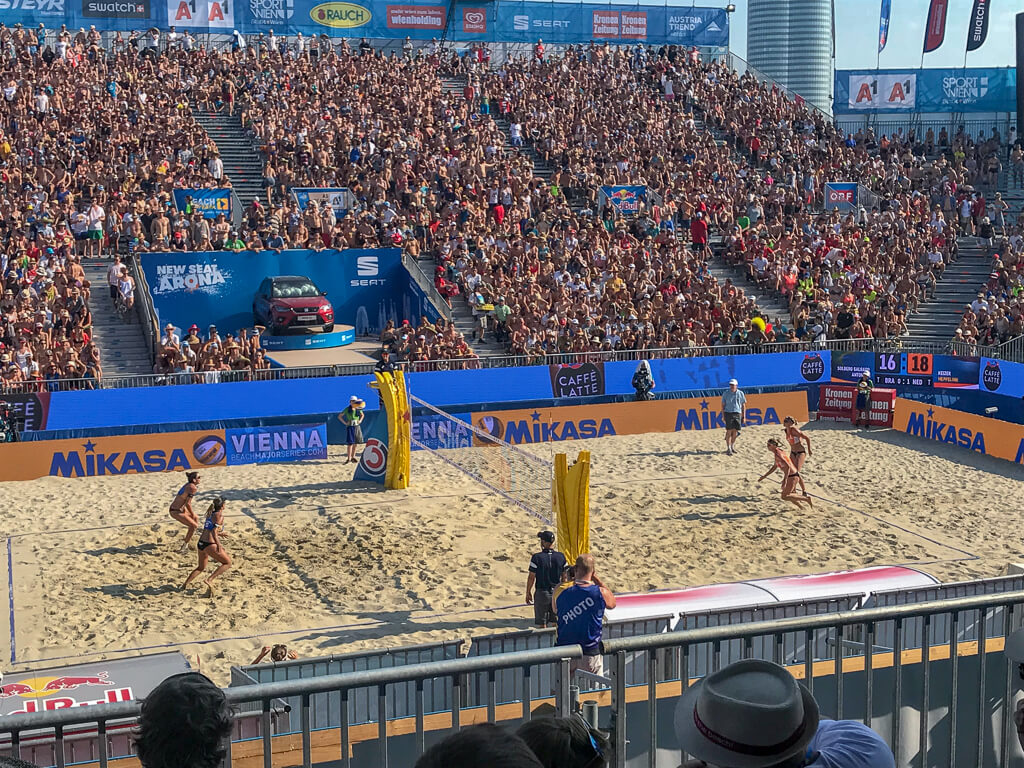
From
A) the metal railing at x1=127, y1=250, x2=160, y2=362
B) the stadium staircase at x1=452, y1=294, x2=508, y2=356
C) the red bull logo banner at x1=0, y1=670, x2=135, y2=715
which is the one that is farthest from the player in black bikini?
the stadium staircase at x1=452, y1=294, x2=508, y2=356

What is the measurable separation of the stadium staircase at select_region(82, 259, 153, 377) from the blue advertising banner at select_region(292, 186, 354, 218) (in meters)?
4.89

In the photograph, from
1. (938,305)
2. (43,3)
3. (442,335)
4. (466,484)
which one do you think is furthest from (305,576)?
(43,3)

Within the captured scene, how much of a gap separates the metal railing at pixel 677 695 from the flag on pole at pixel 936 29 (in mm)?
42425

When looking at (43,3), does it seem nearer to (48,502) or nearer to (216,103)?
(216,103)

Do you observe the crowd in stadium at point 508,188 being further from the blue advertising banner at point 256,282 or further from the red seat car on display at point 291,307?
the red seat car on display at point 291,307

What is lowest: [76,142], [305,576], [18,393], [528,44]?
[305,576]

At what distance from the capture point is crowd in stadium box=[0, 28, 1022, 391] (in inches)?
1016

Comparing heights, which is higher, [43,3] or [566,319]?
[43,3]

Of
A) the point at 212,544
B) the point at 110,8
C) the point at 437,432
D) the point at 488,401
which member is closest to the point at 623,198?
the point at 488,401

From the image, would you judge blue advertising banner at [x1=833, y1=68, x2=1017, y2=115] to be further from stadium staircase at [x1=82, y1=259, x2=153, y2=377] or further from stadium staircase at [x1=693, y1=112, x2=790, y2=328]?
stadium staircase at [x1=82, y1=259, x2=153, y2=377]

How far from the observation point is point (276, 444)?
20.1m

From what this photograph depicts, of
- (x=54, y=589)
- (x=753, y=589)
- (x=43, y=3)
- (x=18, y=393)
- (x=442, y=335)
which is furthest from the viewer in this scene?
(x=43, y=3)

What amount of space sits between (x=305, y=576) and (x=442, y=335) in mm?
11080

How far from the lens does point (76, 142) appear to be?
28062mm
